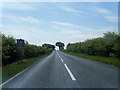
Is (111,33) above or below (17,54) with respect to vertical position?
above

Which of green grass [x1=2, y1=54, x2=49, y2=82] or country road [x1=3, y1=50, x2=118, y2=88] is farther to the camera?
green grass [x1=2, y1=54, x2=49, y2=82]

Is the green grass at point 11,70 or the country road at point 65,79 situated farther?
the green grass at point 11,70

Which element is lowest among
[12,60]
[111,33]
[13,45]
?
[12,60]

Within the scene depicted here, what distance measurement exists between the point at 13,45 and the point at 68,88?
17.4m

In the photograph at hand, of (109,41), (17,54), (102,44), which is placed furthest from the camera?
(102,44)

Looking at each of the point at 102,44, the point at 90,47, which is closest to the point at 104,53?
the point at 102,44

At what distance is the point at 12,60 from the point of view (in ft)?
82.5

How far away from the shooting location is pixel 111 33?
28906 millimetres

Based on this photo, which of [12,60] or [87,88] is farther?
[12,60]

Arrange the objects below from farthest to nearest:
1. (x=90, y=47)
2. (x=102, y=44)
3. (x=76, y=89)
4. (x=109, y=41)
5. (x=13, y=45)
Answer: (x=90, y=47) < (x=102, y=44) < (x=109, y=41) < (x=13, y=45) < (x=76, y=89)

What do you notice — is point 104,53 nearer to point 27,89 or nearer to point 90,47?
point 90,47

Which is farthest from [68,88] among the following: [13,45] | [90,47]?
[90,47]

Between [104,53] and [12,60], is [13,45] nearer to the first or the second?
[12,60]

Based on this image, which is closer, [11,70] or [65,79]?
[65,79]
